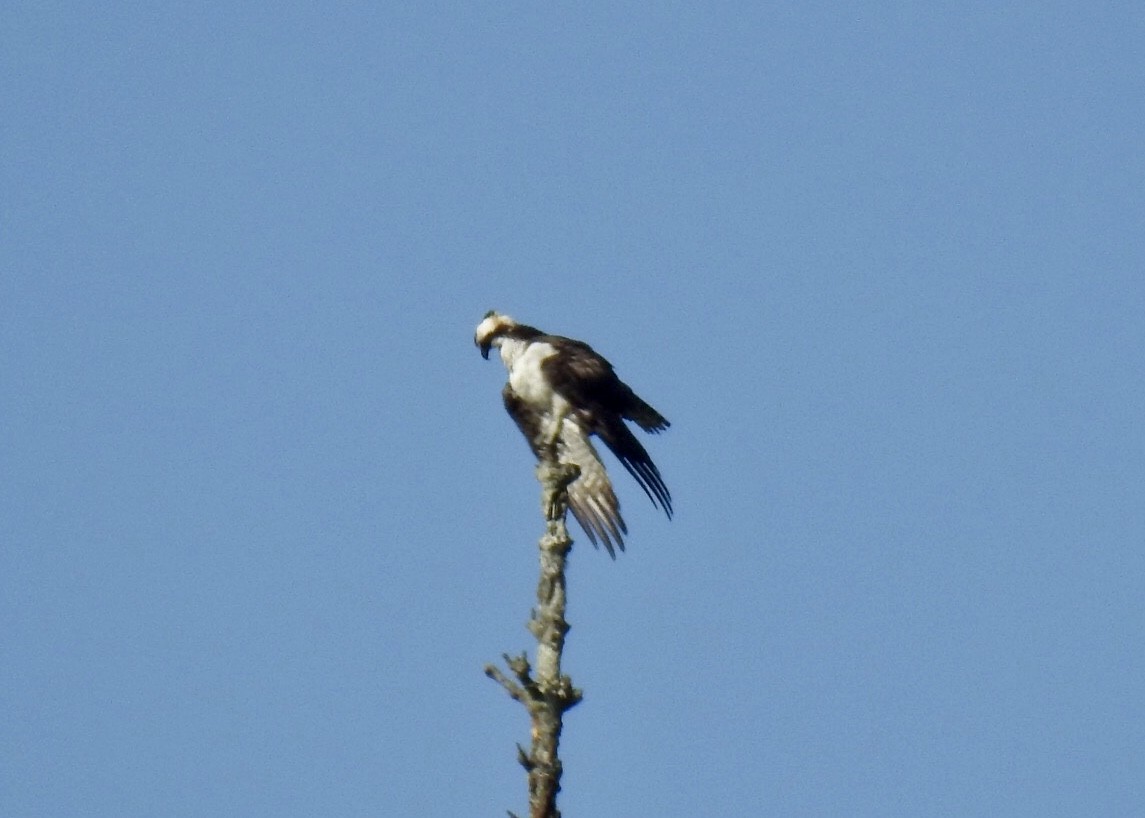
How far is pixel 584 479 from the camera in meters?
12.9

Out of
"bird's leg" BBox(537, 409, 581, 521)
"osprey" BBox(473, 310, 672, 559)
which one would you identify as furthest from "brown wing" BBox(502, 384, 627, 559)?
"bird's leg" BBox(537, 409, 581, 521)

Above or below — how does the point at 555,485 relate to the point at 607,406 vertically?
below

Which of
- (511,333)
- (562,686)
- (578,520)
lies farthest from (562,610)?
(511,333)

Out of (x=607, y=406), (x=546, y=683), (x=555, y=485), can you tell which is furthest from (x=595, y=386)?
(x=546, y=683)

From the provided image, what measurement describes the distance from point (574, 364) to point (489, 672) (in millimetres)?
6212

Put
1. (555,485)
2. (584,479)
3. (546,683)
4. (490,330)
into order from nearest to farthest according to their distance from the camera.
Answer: (546,683), (555,485), (584,479), (490,330)

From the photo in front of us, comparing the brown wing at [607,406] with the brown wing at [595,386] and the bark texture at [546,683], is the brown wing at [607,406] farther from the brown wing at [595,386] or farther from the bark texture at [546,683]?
the bark texture at [546,683]

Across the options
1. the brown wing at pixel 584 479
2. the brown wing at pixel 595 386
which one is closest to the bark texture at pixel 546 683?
the brown wing at pixel 584 479

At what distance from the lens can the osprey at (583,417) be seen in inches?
498

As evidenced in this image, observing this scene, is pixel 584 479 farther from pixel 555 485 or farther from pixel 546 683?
pixel 546 683

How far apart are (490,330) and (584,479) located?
2.10 meters

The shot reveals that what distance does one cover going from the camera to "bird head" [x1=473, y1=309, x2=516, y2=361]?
14.4m

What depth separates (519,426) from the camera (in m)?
13.7

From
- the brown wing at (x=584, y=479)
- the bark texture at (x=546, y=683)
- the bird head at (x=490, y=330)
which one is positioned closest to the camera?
the bark texture at (x=546, y=683)
